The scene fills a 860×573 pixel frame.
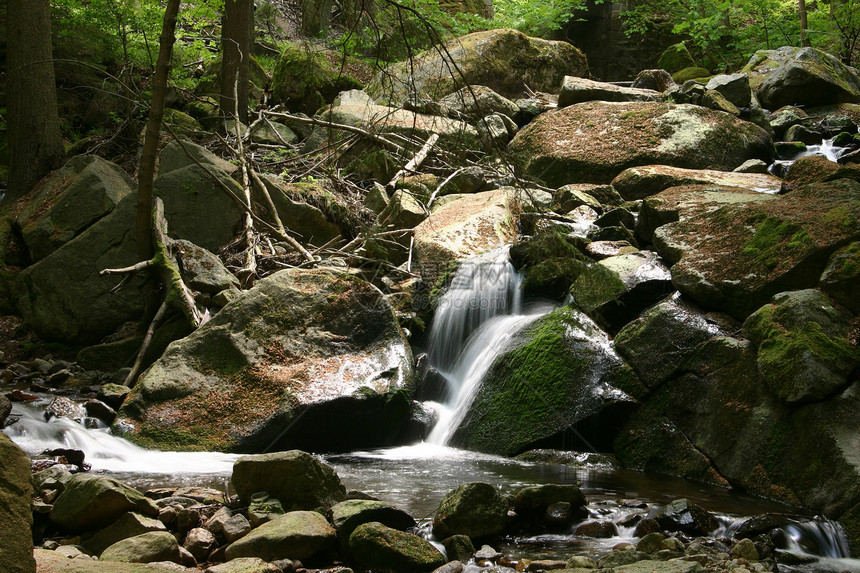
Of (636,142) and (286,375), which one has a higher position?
(636,142)

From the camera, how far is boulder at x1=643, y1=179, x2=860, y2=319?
19.6 feet

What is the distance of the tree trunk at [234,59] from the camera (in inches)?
469

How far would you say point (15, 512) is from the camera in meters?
2.59

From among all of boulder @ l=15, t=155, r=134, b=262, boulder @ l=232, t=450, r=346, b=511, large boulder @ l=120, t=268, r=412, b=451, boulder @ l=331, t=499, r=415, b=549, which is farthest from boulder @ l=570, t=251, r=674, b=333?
boulder @ l=15, t=155, r=134, b=262

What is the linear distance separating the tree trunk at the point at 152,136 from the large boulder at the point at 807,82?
476 inches

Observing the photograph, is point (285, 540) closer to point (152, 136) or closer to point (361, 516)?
point (361, 516)

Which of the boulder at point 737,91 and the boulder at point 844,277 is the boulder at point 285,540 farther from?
the boulder at point 737,91

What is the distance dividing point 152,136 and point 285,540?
18.8 ft

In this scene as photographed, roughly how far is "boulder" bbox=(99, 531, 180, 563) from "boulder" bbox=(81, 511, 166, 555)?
19 cm

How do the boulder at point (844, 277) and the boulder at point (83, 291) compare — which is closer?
the boulder at point (844, 277)

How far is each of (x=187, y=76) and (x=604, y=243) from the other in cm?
1157

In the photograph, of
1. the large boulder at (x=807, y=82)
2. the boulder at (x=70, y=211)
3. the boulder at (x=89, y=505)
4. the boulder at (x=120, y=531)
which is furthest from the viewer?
the large boulder at (x=807, y=82)

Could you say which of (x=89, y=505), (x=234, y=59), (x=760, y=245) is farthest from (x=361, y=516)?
(x=234, y=59)

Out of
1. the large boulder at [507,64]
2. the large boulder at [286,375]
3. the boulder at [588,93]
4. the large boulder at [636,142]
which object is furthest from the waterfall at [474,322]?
the large boulder at [507,64]
